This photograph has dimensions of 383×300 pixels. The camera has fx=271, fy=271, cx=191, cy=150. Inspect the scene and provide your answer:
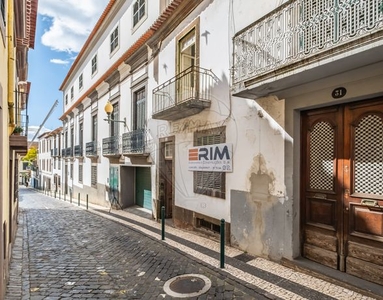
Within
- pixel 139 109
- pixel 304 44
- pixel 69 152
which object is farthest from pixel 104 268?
pixel 69 152

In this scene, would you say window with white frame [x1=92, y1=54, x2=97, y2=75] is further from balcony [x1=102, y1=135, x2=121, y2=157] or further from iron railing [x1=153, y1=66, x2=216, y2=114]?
iron railing [x1=153, y1=66, x2=216, y2=114]

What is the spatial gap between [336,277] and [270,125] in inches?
113

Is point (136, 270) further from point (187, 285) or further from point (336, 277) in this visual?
point (336, 277)

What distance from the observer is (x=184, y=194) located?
8.41 m

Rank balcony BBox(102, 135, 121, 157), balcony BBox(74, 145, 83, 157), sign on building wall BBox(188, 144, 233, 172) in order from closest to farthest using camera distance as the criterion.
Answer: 1. sign on building wall BBox(188, 144, 233, 172)
2. balcony BBox(102, 135, 121, 157)
3. balcony BBox(74, 145, 83, 157)

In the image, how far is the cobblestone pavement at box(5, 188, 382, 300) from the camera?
4133 millimetres

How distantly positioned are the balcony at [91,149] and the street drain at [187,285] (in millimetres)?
13448

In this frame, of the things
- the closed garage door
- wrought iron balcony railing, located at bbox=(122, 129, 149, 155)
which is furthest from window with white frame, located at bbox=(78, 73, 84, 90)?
the closed garage door

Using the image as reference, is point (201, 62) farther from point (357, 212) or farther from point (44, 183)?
point (44, 183)

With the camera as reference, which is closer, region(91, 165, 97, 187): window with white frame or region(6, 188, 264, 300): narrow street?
region(6, 188, 264, 300): narrow street

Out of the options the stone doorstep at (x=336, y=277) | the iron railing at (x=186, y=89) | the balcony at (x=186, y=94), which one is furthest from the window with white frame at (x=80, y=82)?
the stone doorstep at (x=336, y=277)

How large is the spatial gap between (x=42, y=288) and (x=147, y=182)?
8.11m

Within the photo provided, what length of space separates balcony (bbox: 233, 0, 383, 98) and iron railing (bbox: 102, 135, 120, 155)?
910cm

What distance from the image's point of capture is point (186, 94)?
8.26m
